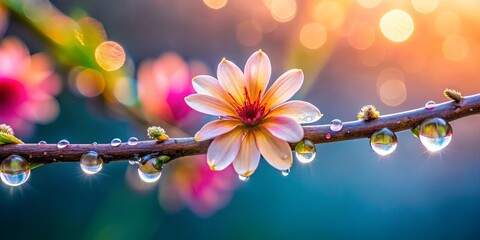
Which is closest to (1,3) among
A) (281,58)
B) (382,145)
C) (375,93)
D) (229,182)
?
(229,182)

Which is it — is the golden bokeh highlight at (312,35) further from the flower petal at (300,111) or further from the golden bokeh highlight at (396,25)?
the flower petal at (300,111)

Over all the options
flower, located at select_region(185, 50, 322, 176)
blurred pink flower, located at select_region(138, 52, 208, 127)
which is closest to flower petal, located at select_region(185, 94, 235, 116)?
flower, located at select_region(185, 50, 322, 176)

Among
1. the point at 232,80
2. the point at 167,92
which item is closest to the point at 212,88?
the point at 232,80

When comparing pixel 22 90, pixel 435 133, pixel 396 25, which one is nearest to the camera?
pixel 435 133

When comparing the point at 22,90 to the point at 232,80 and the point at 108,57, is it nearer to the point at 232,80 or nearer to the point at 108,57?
the point at 108,57

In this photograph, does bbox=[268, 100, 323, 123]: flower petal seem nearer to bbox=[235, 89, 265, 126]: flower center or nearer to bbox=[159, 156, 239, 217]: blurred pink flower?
bbox=[235, 89, 265, 126]: flower center

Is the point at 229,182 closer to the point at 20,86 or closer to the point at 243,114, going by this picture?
the point at 20,86
